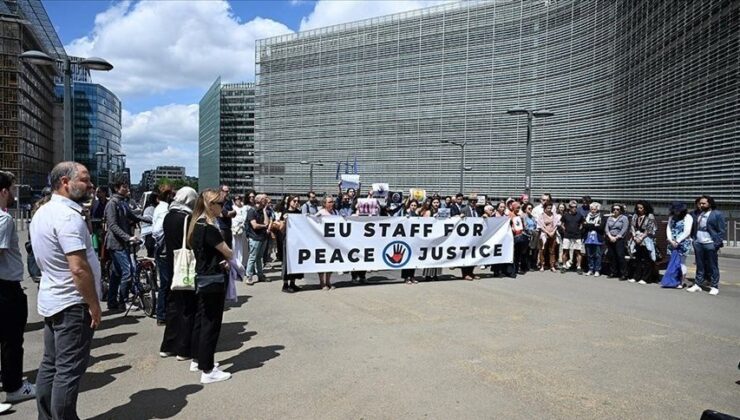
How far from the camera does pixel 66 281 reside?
3.67m

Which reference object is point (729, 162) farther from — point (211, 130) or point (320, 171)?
point (211, 130)

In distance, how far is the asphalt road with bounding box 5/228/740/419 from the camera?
4617mm

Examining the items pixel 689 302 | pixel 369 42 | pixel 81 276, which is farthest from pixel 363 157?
pixel 81 276

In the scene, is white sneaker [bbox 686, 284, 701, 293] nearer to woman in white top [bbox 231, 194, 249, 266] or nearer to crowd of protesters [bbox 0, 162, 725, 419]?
crowd of protesters [bbox 0, 162, 725, 419]

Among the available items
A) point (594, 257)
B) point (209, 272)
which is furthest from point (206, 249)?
point (594, 257)

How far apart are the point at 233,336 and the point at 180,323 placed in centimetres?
108

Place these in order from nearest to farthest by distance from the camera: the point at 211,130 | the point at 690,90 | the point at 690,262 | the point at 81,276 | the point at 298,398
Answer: the point at 81,276
the point at 298,398
the point at 690,262
the point at 690,90
the point at 211,130

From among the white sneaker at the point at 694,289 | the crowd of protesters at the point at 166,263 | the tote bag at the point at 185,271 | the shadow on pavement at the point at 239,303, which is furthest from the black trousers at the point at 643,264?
the tote bag at the point at 185,271

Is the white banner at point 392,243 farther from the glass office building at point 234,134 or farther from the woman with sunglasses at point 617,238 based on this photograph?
the glass office building at point 234,134

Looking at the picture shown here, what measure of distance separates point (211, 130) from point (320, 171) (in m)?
63.1

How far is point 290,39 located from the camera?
9331 centimetres

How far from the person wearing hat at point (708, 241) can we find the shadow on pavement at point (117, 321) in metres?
10.5

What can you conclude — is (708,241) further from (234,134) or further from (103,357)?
(234,134)

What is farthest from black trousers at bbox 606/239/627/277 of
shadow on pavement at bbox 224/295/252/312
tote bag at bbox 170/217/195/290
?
tote bag at bbox 170/217/195/290
